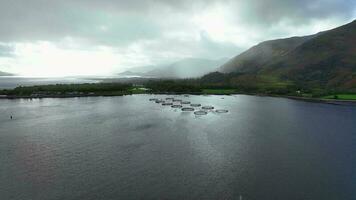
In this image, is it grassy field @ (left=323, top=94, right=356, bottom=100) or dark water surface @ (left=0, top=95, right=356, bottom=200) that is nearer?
dark water surface @ (left=0, top=95, right=356, bottom=200)

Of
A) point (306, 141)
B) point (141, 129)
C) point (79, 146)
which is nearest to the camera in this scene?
point (79, 146)

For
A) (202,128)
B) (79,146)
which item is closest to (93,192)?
(79,146)

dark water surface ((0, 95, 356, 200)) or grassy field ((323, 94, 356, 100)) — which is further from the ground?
grassy field ((323, 94, 356, 100))

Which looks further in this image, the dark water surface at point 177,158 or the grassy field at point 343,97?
the grassy field at point 343,97

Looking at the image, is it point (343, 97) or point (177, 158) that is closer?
point (177, 158)

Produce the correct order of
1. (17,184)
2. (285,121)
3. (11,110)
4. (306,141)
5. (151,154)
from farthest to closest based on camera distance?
(11,110) < (285,121) < (306,141) < (151,154) < (17,184)

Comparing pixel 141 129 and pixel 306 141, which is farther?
pixel 141 129

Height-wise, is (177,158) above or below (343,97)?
below

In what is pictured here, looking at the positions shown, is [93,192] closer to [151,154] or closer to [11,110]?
[151,154]
